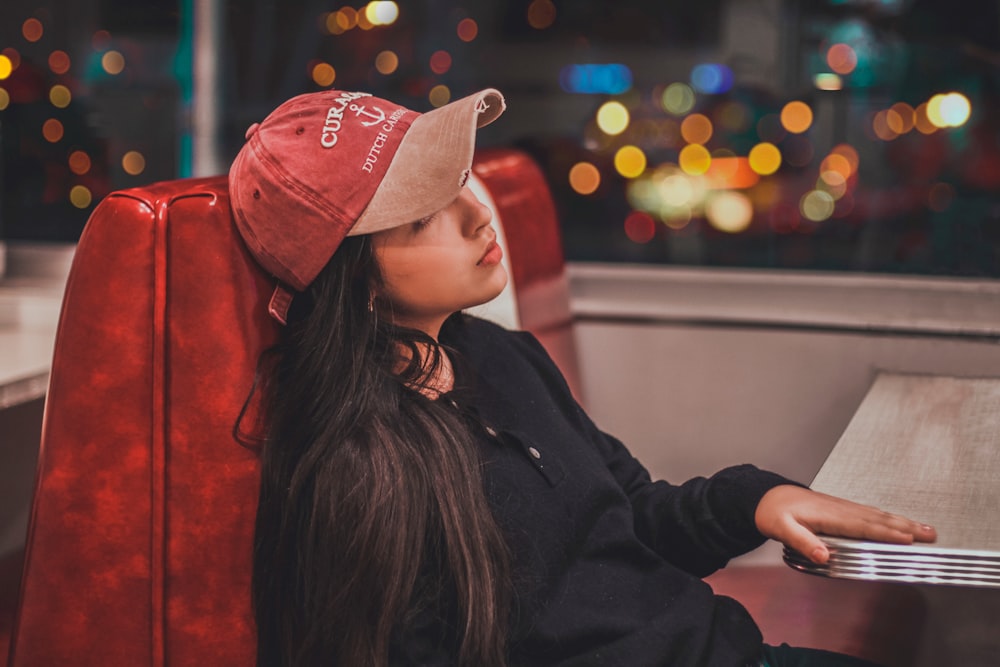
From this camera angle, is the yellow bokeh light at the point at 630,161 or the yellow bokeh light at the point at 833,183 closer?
the yellow bokeh light at the point at 833,183

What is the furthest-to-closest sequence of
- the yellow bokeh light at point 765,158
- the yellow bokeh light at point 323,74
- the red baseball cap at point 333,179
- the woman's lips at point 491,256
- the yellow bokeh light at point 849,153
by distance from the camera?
the yellow bokeh light at point 323,74
the yellow bokeh light at point 765,158
the yellow bokeh light at point 849,153
the woman's lips at point 491,256
the red baseball cap at point 333,179

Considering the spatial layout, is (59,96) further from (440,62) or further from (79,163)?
(440,62)

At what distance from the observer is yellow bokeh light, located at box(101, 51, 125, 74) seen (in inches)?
124

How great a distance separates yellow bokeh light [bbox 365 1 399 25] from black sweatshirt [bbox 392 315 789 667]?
1903mm

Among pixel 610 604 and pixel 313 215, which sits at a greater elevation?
pixel 313 215

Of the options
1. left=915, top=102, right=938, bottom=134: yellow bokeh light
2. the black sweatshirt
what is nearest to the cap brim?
the black sweatshirt

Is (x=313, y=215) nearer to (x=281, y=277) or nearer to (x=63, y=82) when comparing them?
(x=281, y=277)

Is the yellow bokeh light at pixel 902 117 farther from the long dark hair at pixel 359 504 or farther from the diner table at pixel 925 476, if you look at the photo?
the long dark hair at pixel 359 504

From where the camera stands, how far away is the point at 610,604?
51.6 inches

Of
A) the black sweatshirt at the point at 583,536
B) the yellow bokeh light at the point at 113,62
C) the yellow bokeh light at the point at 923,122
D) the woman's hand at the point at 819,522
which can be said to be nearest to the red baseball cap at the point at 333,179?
the black sweatshirt at the point at 583,536

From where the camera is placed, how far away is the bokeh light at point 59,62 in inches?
123

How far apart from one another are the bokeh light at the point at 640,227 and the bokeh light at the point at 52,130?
1.67 metres

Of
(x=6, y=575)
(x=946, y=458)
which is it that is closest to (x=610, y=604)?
(x=946, y=458)

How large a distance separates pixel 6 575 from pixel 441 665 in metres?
1.07
